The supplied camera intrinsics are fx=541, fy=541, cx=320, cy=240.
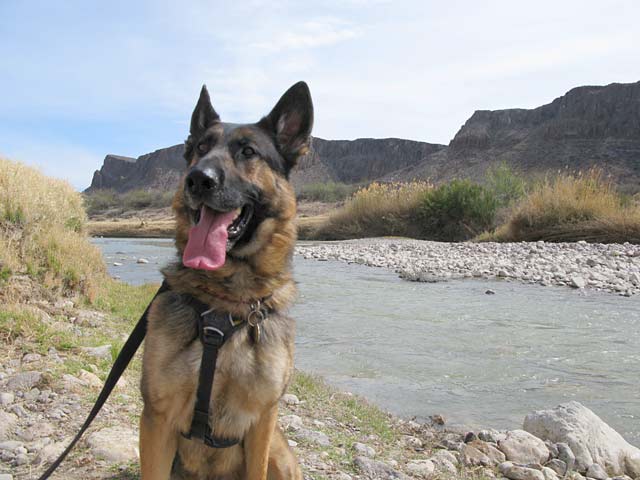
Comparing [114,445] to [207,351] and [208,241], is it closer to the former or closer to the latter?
[207,351]

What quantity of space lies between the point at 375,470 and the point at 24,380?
2.92 meters

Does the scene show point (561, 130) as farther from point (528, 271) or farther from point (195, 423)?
point (195, 423)

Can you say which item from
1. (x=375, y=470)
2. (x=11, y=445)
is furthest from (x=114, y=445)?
(x=375, y=470)

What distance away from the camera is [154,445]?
2.71m

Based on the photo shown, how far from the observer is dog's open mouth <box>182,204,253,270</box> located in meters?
2.92

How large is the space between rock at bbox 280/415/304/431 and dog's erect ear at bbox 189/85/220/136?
2.45 m

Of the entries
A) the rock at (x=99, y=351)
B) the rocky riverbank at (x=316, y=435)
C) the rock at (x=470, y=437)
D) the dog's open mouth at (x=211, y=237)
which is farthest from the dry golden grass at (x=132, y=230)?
the dog's open mouth at (x=211, y=237)

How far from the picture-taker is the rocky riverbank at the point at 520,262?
13570mm

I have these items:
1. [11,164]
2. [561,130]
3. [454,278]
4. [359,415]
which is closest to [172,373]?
[359,415]

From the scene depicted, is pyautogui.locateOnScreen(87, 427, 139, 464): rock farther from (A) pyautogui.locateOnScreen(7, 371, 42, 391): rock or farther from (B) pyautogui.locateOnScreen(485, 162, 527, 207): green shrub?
(B) pyautogui.locateOnScreen(485, 162, 527, 207): green shrub

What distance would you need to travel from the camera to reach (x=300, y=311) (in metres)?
10.6

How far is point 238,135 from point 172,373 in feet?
5.02

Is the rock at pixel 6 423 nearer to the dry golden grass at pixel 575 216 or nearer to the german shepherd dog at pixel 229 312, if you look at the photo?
the german shepherd dog at pixel 229 312

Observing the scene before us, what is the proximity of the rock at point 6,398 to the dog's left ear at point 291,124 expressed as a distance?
2.75 m
